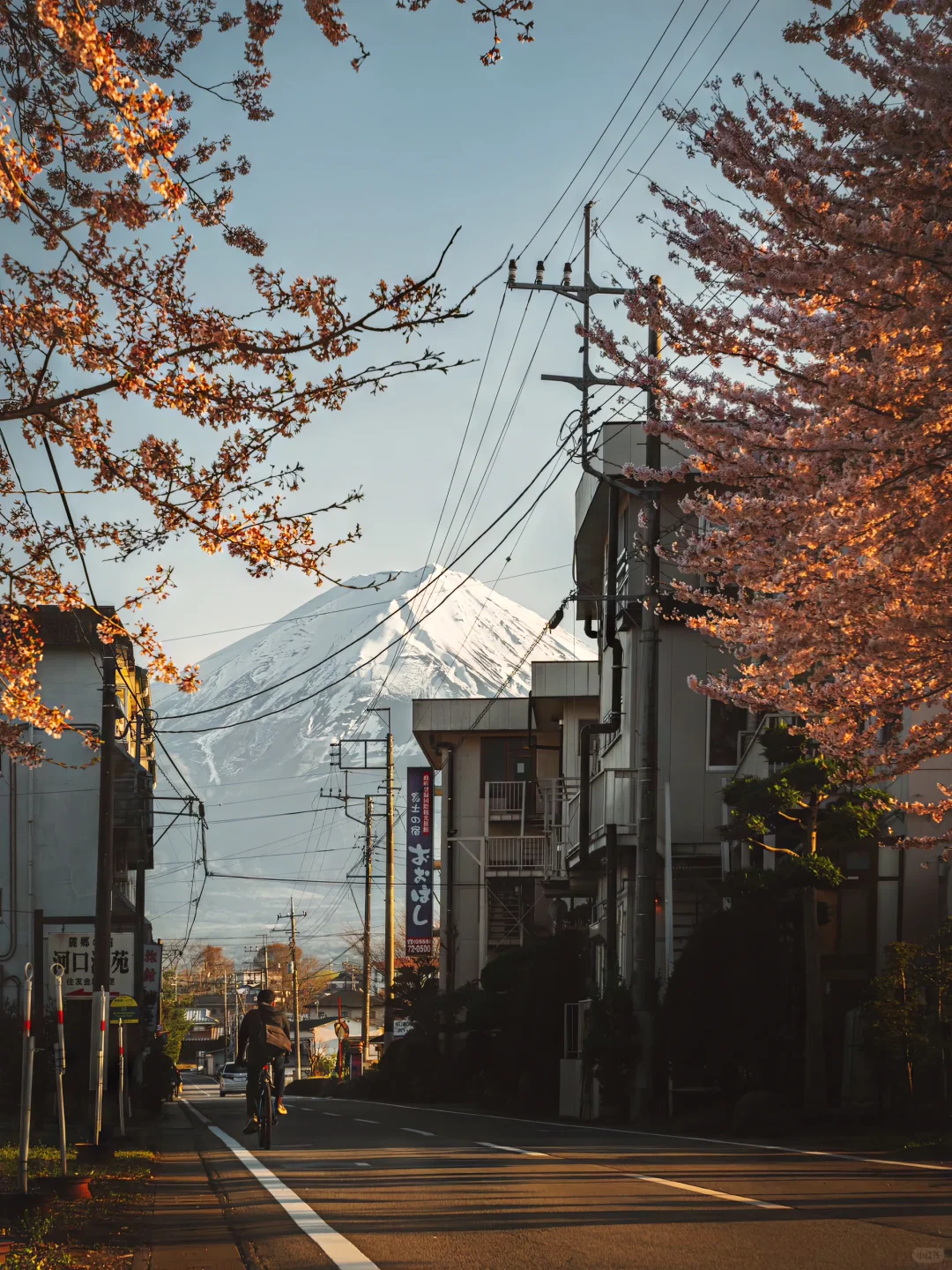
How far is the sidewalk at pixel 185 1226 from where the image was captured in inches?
285

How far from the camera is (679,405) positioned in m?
12.0

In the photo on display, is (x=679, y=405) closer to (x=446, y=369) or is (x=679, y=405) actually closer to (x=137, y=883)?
(x=446, y=369)

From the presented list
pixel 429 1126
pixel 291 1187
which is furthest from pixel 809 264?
pixel 429 1126

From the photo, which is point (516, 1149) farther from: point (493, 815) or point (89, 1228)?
point (493, 815)

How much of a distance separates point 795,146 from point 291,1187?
26.3 feet

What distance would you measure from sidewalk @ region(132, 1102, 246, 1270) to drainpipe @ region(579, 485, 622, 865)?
1303 centimetres

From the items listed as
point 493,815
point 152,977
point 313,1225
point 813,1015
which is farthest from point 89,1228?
point 493,815

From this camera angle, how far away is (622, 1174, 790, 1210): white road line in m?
8.37

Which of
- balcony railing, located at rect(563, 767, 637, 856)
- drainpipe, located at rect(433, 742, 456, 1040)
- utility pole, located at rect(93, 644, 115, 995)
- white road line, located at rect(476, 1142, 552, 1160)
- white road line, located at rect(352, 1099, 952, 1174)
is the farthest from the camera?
drainpipe, located at rect(433, 742, 456, 1040)

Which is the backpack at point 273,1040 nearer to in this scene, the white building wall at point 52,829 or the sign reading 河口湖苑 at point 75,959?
the sign reading 河口湖苑 at point 75,959

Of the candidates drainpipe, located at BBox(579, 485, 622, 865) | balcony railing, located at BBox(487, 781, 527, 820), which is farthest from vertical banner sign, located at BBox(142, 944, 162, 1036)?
drainpipe, located at BBox(579, 485, 622, 865)

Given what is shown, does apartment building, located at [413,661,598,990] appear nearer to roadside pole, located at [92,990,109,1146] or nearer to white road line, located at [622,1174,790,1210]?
roadside pole, located at [92,990,109,1146]

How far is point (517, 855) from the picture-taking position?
41094 mm

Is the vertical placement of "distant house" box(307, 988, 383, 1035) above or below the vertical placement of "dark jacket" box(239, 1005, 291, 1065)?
below
